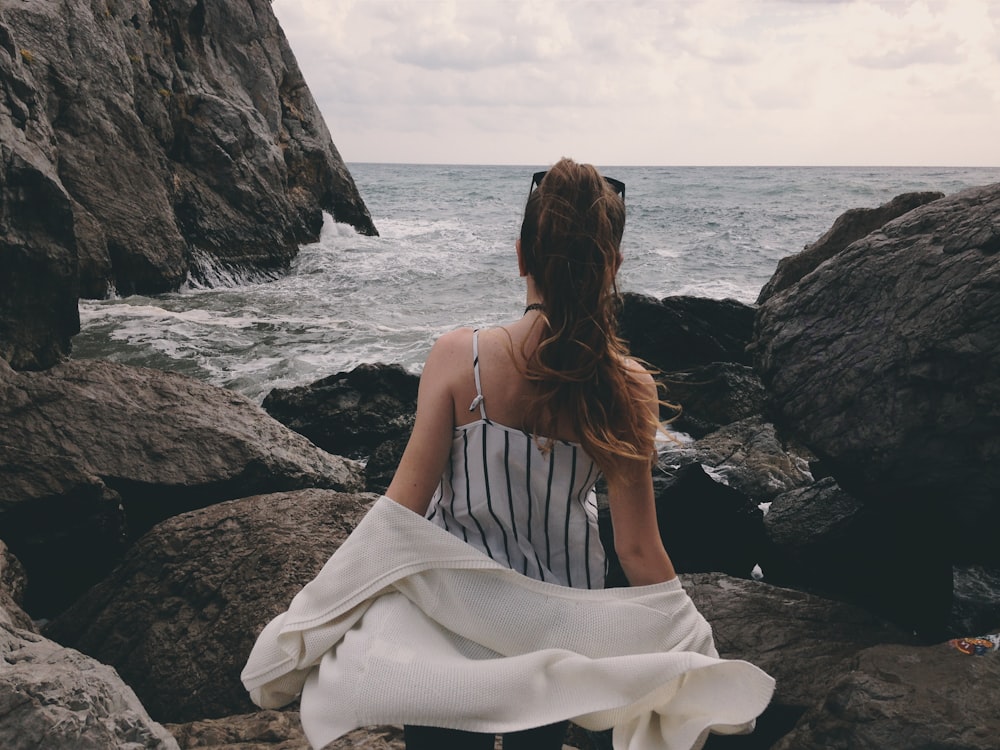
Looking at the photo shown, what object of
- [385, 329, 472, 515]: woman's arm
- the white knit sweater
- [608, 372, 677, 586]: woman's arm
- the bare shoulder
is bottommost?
the white knit sweater

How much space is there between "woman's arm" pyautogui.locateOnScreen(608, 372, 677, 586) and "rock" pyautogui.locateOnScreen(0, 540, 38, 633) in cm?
274

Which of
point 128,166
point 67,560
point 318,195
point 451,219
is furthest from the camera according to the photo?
point 451,219

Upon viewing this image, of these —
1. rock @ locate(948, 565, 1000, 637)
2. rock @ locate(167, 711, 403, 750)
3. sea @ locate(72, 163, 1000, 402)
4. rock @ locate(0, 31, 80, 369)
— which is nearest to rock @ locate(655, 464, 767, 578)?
rock @ locate(948, 565, 1000, 637)

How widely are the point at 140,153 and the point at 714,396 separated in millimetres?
10133

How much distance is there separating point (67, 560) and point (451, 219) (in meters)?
32.6

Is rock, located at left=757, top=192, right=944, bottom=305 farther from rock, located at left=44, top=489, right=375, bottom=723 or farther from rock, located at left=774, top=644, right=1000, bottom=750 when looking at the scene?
rock, located at left=44, top=489, right=375, bottom=723

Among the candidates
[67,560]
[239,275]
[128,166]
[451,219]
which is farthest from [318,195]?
[67,560]

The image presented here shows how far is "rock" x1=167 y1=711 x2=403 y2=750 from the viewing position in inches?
112

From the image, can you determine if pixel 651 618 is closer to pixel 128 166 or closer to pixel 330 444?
pixel 330 444

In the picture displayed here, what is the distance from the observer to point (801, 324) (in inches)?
178

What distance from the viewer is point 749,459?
7133mm

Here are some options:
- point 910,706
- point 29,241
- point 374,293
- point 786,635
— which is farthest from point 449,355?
point 374,293

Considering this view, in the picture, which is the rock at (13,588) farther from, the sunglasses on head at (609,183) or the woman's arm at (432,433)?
the sunglasses on head at (609,183)

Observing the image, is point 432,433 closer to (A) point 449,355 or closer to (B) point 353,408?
(A) point 449,355
